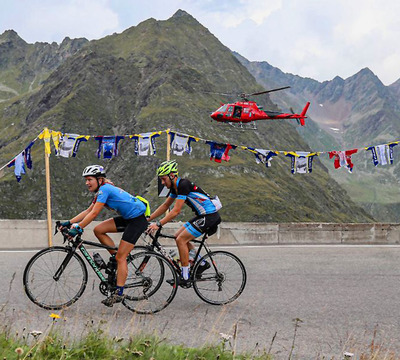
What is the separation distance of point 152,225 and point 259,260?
5.12 m

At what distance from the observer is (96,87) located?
197875 millimetres

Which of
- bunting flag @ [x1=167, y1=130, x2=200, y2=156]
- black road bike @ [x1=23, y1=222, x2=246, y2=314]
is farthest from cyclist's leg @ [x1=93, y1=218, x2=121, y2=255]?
bunting flag @ [x1=167, y1=130, x2=200, y2=156]

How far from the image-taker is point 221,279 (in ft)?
24.7

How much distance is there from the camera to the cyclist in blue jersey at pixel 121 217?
655cm

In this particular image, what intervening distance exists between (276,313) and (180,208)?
218 centimetres

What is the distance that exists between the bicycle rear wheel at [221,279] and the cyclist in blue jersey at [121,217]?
1341 millimetres

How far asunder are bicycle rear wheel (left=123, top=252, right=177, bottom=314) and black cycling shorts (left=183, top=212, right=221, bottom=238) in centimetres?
66

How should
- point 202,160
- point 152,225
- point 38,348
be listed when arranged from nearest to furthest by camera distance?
1. point 38,348
2. point 152,225
3. point 202,160

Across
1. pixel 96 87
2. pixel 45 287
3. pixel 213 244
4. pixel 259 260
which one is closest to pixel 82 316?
pixel 45 287

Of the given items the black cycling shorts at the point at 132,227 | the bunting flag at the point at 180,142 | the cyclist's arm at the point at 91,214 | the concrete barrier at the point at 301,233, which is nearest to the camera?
the cyclist's arm at the point at 91,214

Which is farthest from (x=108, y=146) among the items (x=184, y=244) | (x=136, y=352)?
(x=136, y=352)

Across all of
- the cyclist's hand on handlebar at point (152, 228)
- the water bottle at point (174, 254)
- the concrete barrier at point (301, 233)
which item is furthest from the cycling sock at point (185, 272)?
the concrete barrier at point (301, 233)

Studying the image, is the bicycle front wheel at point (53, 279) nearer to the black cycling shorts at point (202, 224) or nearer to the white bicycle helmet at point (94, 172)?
the white bicycle helmet at point (94, 172)

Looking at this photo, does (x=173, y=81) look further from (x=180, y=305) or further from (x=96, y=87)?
(x=180, y=305)
